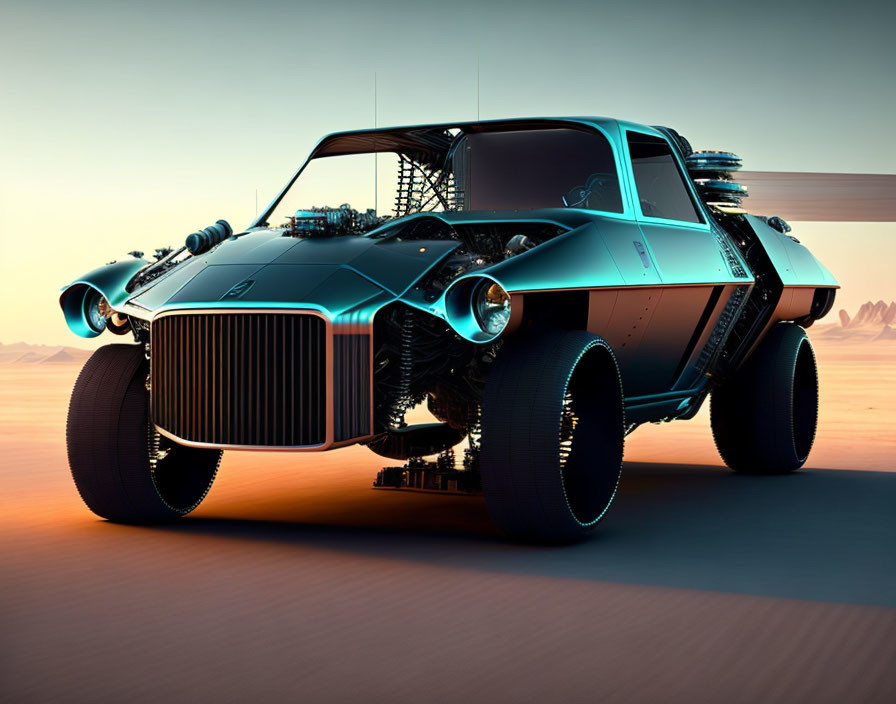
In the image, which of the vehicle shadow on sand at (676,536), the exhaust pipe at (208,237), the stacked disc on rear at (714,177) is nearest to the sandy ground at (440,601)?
the vehicle shadow on sand at (676,536)

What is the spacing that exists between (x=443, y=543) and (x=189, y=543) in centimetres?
131

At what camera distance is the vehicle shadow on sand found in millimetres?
6172

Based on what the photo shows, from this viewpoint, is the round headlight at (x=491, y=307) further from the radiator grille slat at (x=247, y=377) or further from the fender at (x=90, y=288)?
the fender at (x=90, y=288)

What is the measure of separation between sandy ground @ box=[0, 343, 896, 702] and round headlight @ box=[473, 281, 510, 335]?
112cm

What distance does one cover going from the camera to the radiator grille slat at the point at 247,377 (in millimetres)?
6547

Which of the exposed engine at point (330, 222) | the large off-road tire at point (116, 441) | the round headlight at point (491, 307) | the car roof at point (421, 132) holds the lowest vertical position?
the large off-road tire at point (116, 441)

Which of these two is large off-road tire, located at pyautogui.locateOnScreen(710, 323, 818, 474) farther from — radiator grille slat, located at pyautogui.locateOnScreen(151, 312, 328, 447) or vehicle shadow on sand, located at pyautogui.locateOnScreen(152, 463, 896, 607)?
radiator grille slat, located at pyautogui.locateOnScreen(151, 312, 328, 447)

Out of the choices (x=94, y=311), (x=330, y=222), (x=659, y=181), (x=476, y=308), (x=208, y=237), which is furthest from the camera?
(x=659, y=181)

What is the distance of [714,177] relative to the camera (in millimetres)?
10039

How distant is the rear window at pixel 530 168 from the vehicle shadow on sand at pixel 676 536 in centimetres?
197

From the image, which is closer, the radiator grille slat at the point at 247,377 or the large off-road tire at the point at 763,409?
the radiator grille slat at the point at 247,377

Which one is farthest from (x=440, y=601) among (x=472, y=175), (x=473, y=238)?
(x=472, y=175)

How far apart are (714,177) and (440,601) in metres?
5.40

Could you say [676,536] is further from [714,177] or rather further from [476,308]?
[714,177]
